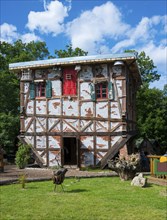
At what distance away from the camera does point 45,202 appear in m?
9.09

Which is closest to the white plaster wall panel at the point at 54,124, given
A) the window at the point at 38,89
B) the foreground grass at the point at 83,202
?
the window at the point at 38,89

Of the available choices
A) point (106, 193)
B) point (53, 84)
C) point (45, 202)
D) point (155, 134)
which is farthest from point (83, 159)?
point (155, 134)

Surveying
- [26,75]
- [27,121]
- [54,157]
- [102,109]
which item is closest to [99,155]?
[102,109]

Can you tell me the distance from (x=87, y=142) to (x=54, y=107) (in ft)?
9.45

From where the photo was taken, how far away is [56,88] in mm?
18609

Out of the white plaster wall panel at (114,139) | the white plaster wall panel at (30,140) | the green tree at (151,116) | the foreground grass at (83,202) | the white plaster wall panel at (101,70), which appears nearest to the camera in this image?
the foreground grass at (83,202)

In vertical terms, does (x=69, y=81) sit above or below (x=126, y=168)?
above

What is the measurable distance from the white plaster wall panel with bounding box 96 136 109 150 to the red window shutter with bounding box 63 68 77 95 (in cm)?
299

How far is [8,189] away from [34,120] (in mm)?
8335

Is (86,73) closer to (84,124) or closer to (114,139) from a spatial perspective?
(84,124)

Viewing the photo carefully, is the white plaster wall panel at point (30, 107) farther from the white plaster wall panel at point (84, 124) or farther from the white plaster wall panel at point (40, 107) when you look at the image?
the white plaster wall panel at point (84, 124)

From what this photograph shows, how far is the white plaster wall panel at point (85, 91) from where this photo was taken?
707 inches

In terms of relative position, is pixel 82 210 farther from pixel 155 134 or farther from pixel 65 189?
pixel 155 134

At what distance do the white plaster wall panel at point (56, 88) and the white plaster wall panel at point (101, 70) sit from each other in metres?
2.32
